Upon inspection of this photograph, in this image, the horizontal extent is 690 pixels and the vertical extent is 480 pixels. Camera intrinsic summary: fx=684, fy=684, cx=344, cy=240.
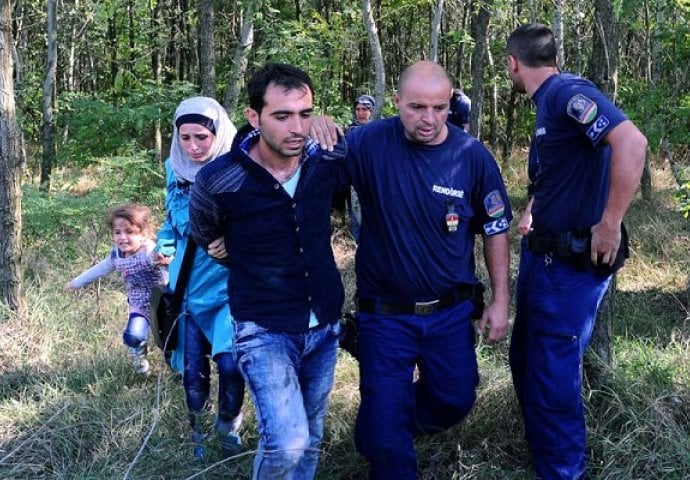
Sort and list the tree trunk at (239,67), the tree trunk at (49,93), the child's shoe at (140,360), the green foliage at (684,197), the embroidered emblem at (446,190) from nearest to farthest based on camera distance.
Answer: the embroidered emblem at (446,190)
the child's shoe at (140,360)
the green foliage at (684,197)
the tree trunk at (239,67)
the tree trunk at (49,93)

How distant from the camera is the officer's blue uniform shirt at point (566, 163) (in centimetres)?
321

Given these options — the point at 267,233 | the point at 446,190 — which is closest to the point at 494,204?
the point at 446,190

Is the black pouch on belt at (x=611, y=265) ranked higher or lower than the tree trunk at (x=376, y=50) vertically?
lower

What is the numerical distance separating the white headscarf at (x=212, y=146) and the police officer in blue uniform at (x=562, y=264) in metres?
1.64

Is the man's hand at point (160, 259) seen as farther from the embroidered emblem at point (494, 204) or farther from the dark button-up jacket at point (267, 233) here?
the embroidered emblem at point (494, 204)

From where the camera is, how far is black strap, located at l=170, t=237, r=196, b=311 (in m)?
3.72

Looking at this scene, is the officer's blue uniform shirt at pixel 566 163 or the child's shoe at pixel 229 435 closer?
the officer's blue uniform shirt at pixel 566 163

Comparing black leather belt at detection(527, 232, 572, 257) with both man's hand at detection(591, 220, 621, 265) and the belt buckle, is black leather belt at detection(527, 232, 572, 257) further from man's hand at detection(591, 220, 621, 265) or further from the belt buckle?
the belt buckle

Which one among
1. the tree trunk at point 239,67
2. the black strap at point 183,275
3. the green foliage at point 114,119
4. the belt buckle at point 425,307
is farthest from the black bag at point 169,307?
the green foliage at point 114,119

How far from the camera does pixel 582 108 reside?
10.2 feet

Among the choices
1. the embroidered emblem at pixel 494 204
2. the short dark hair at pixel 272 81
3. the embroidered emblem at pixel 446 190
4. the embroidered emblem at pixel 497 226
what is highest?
the short dark hair at pixel 272 81

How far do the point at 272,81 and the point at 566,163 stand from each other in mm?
1475

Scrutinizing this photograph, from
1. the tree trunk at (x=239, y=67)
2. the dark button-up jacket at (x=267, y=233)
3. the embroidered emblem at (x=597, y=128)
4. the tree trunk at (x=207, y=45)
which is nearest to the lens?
the dark button-up jacket at (x=267, y=233)

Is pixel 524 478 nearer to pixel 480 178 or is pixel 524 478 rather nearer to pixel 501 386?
pixel 501 386
